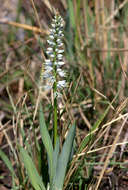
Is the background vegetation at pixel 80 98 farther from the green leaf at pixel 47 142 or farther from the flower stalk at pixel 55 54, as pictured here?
the flower stalk at pixel 55 54

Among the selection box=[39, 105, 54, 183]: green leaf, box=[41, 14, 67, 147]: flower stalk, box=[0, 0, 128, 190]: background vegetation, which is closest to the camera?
box=[41, 14, 67, 147]: flower stalk

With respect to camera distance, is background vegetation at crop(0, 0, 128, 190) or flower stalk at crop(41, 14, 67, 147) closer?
flower stalk at crop(41, 14, 67, 147)

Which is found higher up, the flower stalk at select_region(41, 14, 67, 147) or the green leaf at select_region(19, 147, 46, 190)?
the flower stalk at select_region(41, 14, 67, 147)

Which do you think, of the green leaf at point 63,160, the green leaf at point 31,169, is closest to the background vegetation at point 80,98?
the green leaf at point 63,160

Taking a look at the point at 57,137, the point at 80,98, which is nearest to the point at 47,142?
the point at 57,137

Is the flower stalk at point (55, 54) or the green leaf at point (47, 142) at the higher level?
the flower stalk at point (55, 54)

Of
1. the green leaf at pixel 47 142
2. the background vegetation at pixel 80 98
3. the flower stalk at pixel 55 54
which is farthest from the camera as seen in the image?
the background vegetation at pixel 80 98

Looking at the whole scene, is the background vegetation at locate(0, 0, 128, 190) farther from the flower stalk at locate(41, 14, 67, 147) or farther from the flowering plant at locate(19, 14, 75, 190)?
the flower stalk at locate(41, 14, 67, 147)

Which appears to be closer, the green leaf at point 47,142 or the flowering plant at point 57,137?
the flowering plant at point 57,137

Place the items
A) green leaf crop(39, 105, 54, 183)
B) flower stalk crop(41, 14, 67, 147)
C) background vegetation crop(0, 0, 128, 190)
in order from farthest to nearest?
background vegetation crop(0, 0, 128, 190)
green leaf crop(39, 105, 54, 183)
flower stalk crop(41, 14, 67, 147)

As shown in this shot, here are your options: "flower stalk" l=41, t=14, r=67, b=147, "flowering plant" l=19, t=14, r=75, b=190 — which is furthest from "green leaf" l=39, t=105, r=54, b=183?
"flower stalk" l=41, t=14, r=67, b=147

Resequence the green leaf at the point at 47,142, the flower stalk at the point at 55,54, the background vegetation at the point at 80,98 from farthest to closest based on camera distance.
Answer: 1. the background vegetation at the point at 80,98
2. the green leaf at the point at 47,142
3. the flower stalk at the point at 55,54
